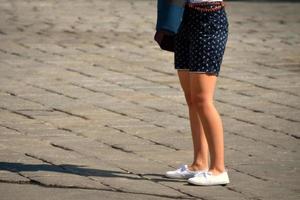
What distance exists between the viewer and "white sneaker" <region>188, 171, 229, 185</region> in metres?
6.50

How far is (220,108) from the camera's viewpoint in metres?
9.16

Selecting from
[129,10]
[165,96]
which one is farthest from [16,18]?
[165,96]

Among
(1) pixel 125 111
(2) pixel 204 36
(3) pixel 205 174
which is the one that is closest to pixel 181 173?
(3) pixel 205 174

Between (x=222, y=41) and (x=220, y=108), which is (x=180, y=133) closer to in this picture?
(x=220, y=108)

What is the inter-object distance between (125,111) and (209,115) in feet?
8.04

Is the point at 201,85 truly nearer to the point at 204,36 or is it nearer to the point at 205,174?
the point at 204,36

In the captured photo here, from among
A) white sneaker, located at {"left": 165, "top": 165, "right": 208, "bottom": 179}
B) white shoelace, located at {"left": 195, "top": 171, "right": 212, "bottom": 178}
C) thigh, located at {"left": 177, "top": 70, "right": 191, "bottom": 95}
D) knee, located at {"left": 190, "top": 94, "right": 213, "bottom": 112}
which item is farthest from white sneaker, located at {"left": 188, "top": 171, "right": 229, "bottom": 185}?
thigh, located at {"left": 177, "top": 70, "right": 191, "bottom": 95}

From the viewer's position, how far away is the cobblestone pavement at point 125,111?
6.52 m

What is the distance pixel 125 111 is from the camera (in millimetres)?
8945

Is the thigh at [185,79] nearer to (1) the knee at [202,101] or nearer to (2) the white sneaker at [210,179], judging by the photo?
(1) the knee at [202,101]

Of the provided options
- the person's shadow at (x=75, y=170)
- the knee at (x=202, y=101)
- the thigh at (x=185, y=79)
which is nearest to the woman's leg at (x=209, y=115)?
the knee at (x=202, y=101)

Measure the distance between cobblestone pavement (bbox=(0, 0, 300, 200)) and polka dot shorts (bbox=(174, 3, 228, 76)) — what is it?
700 millimetres

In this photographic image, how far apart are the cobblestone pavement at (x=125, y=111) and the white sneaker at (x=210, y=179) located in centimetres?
5

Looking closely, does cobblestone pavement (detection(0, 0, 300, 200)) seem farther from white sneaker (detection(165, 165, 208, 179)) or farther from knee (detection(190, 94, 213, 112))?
knee (detection(190, 94, 213, 112))
